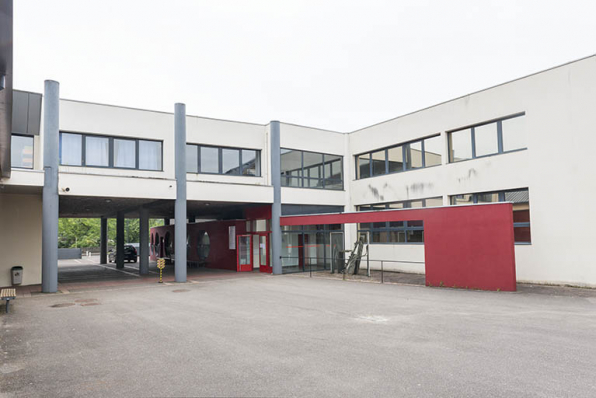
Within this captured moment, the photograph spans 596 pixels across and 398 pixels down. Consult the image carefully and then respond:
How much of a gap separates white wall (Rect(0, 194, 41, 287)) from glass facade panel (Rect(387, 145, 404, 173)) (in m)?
16.7

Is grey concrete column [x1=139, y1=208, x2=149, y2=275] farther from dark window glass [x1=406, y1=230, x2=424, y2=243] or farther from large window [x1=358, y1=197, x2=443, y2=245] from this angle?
dark window glass [x1=406, y1=230, x2=424, y2=243]

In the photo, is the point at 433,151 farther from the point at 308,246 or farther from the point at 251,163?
the point at 251,163

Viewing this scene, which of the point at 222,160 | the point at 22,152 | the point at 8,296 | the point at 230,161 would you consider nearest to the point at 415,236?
the point at 230,161

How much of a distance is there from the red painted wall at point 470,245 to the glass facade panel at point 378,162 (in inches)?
264

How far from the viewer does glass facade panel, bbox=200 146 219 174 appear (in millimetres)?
20203

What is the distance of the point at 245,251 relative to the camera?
23.5 metres

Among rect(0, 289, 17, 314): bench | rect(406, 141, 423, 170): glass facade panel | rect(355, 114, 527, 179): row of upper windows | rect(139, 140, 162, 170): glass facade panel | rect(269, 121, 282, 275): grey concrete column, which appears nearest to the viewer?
rect(0, 289, 17, 314): bench

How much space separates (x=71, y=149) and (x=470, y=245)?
51.4 feet

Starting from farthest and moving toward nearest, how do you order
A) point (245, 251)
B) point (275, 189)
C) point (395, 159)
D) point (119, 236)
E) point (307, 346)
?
point (119, 236)
point (245, 251)
point (395, 159)
point (275, 189)
point (307, 346)

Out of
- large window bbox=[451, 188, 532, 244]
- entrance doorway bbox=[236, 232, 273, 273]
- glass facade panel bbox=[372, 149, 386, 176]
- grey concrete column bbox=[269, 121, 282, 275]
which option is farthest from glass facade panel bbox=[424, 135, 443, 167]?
entrance doorway bbox=[236, 232, 273, 273]

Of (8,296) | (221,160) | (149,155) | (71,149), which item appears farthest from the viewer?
(221,160)

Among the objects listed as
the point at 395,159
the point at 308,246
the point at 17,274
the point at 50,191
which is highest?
the point at 395,159

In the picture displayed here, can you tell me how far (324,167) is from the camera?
78.3 ft

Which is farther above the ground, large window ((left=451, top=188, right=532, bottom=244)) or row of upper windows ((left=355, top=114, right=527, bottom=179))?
row of upper windows ((left=355, top=114, right=527, bottom=179))
